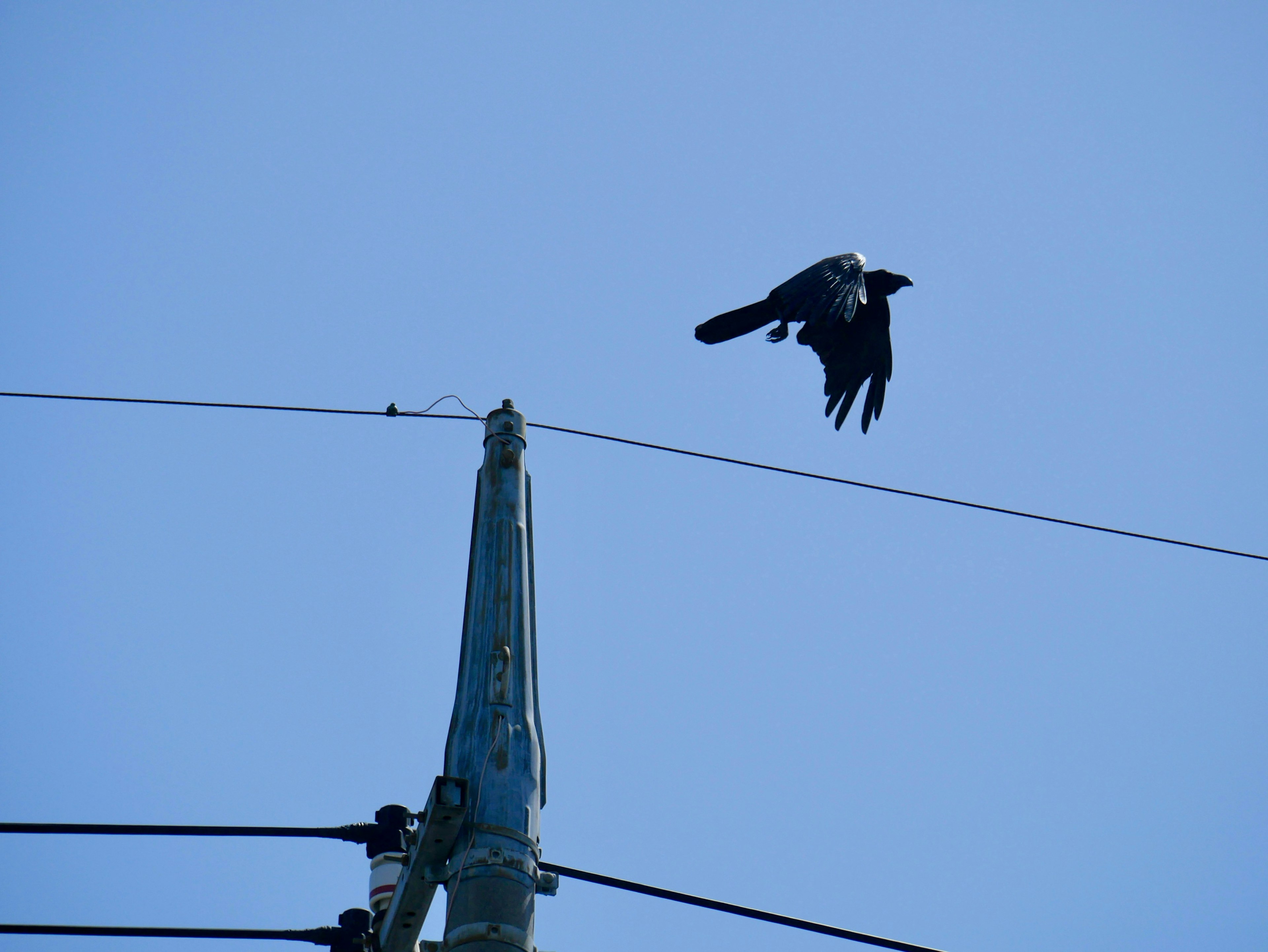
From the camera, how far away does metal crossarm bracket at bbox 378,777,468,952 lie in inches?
135

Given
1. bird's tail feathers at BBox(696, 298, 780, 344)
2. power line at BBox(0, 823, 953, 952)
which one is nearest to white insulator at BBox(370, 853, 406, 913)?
power line at BBox(0, 823, 953, 952)

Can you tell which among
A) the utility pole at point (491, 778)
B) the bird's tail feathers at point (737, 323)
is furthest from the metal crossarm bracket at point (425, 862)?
the bird's tail feathers at point (737, 323)

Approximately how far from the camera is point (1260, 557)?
322 inches

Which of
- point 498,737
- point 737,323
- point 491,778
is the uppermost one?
point 737,323

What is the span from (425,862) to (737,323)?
4.05 meters

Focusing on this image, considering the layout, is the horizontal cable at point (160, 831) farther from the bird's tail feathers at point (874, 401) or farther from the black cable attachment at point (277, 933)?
the bird's tail feathers at point (874, 401)

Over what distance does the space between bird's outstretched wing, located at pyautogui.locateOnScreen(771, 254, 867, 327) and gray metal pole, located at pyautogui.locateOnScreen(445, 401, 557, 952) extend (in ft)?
9.57

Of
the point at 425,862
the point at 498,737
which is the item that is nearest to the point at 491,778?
the point at 498,737

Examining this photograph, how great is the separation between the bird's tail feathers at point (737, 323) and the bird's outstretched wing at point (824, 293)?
114mm

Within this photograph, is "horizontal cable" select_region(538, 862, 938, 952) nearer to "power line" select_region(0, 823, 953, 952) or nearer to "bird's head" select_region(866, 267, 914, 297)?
"power line" select_region(0, 823, 953, 952)

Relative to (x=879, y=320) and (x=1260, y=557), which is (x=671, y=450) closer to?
(x=879, y=320)

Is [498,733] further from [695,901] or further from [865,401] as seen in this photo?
[865,401]

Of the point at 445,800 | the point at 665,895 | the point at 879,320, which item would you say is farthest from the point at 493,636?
the point at 879,320

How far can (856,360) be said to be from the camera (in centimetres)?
811
